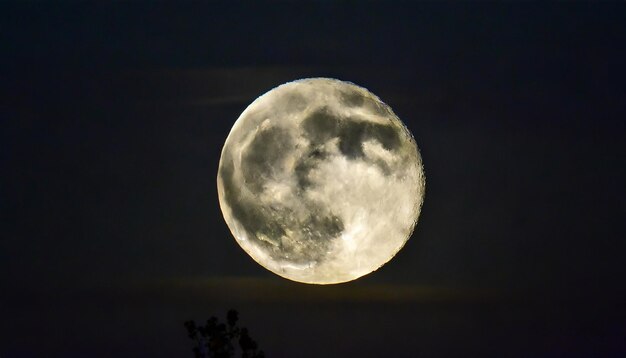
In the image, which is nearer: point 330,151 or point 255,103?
point 330,151

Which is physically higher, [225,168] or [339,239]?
[225,168]

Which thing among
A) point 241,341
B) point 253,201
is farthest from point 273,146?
point 241,341

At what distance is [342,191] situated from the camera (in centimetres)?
2173

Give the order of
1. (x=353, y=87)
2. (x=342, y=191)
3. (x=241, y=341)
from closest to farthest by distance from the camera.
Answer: (x=342, y=191)
(x=353, y=87)
(x=241, y=341)

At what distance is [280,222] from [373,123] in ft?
7.48

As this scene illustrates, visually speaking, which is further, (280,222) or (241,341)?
(241,341)

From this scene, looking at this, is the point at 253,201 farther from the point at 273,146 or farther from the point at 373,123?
the point at 373,123

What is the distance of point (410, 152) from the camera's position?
75.1 ft

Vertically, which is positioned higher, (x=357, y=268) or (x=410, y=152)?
(x=410, y=152)

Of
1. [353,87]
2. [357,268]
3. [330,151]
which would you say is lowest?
[357,268]

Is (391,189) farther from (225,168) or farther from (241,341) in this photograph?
(241,341)

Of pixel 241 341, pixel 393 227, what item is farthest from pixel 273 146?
pixel 241 341

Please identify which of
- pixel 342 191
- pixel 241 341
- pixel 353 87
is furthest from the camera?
pixel 241 341

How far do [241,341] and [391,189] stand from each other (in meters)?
6.60
